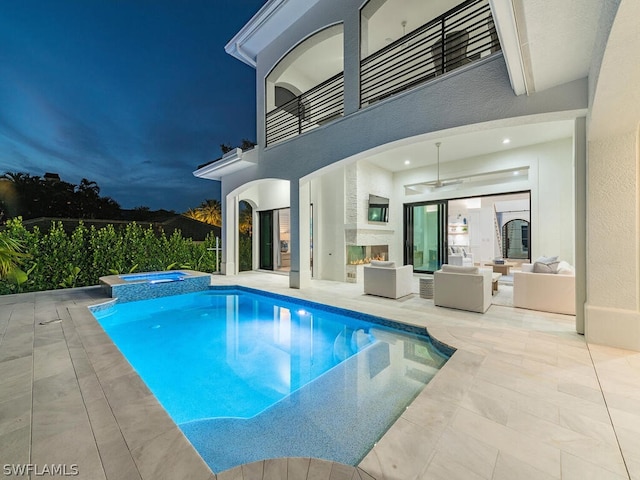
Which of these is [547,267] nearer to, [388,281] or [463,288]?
[463,288]

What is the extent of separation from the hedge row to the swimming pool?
9.42 ft

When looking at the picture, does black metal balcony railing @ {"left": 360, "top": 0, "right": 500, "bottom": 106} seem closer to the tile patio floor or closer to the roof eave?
the roof eave

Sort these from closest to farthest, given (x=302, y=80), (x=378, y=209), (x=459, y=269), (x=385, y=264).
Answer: (x=459, y=269) → (x=385, y=264) → (x=378, y=209) → (x=302, y=80)

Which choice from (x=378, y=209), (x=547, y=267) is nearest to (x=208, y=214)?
(x=378, y=209)

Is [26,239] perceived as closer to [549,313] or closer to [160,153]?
[549,313]

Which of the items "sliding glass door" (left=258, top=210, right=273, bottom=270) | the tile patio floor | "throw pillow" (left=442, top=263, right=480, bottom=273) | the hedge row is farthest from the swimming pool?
"sliding glass door" (left=258, top=210, right=273, bottom=270)

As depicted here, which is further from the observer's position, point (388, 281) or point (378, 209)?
point (378, 209)

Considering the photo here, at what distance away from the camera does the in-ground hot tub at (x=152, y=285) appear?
665cm

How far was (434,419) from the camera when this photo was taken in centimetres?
207

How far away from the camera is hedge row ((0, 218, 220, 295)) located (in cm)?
713

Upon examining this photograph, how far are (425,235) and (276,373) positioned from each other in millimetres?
8296

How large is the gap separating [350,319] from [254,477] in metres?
3.93

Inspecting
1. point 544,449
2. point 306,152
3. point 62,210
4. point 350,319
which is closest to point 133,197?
point 62,210

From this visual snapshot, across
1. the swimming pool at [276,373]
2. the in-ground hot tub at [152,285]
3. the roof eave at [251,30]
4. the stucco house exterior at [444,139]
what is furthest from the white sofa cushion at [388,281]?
the roof eave at [251,30]
